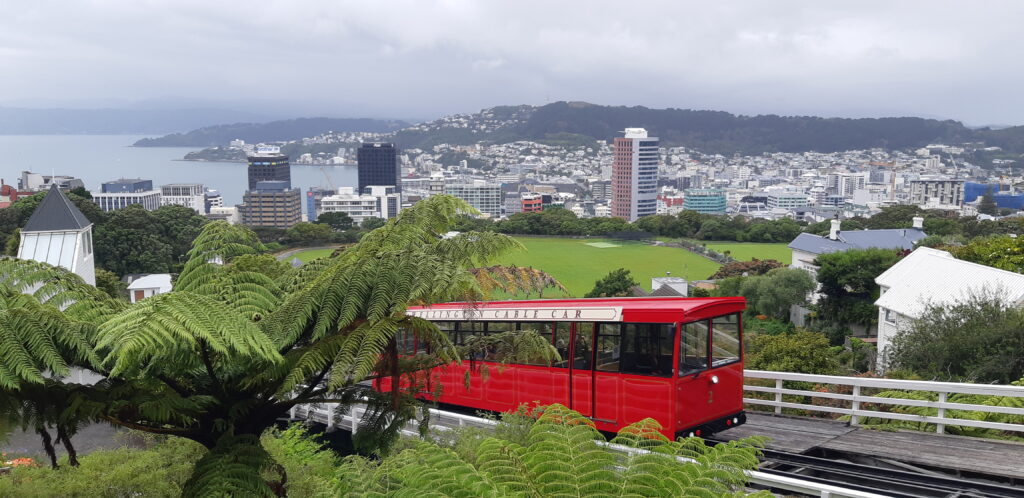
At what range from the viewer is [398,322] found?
5332 mm

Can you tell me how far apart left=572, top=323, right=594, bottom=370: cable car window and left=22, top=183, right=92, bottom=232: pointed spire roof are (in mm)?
13510

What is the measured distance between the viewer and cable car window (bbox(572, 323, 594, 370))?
905 cm

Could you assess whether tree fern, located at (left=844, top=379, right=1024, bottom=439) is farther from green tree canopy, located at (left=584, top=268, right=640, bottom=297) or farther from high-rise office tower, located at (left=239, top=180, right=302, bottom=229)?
high-rise office tower, located at (left=239, top=180, right=302, bottom=229)

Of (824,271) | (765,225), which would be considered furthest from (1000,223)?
(824,271)

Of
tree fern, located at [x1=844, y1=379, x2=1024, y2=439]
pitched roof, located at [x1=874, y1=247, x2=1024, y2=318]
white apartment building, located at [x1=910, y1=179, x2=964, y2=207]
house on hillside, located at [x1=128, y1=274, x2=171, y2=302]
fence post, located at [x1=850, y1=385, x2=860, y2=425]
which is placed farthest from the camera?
white apartment building, located at [x1=910, y1=179, x2=964, y2=207]

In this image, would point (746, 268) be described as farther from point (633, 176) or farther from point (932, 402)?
point (633, 176)

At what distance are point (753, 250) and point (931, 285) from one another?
168 ft

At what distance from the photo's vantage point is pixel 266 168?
190625 millimetres

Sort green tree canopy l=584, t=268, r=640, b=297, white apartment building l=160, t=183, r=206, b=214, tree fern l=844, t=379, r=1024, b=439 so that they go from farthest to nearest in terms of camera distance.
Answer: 1. white apartment building l=160, t=183, r=206, b=214
2. green tree canopy l=584, t=268, r=640, b=297
3. tree fern l=844, t=379, r=1024, b=439

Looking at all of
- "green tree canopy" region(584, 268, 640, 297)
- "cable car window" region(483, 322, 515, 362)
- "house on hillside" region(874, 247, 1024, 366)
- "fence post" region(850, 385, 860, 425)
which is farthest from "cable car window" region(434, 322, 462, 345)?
"green tree canopy" region(584, 268, 640, 297)

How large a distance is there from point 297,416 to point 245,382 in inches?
288

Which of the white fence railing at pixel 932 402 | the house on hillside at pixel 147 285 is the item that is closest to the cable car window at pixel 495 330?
the white fence railing at pixel 932 402

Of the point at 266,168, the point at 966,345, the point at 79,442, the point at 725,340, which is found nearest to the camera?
the point at 725,340

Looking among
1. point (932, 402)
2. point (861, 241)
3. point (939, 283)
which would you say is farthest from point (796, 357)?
point (861, 241)
